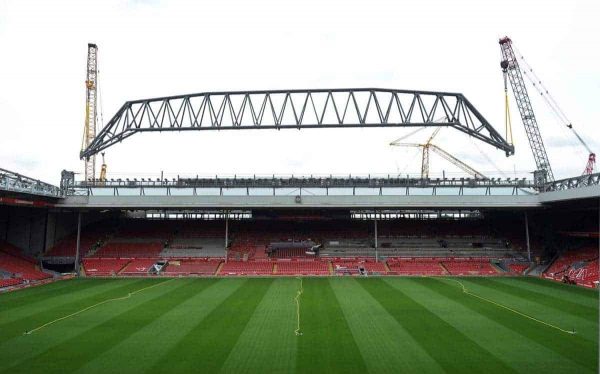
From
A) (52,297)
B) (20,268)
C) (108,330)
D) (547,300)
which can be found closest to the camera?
(108,330)

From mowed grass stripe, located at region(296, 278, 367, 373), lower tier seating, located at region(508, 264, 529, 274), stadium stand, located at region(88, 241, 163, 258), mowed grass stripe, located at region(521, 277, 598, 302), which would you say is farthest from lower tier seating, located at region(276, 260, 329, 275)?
lower tier seating, located at region(508, 264, 529, 274)

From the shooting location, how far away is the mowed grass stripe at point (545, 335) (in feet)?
47.4

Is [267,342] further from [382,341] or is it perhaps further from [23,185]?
[23,185]

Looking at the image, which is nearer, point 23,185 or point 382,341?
point 382,341

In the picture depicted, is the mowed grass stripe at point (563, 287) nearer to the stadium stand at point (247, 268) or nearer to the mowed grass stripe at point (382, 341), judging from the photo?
the mowed grass stripe at point (382, 341)

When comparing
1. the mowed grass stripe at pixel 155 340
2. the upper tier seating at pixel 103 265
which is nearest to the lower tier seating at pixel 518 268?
the mowed grass stripe at pixel 155 340

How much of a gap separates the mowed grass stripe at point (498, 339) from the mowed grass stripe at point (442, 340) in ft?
1.29

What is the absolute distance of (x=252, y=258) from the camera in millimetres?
44750

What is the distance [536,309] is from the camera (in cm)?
2261

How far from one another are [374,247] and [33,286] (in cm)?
3235

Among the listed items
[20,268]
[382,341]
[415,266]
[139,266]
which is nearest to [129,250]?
[139,266]

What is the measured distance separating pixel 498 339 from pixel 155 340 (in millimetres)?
13700

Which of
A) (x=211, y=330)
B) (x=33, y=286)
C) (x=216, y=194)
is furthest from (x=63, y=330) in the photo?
(x=216, y=194)

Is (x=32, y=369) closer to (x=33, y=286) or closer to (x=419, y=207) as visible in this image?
(x=33, y=286)
